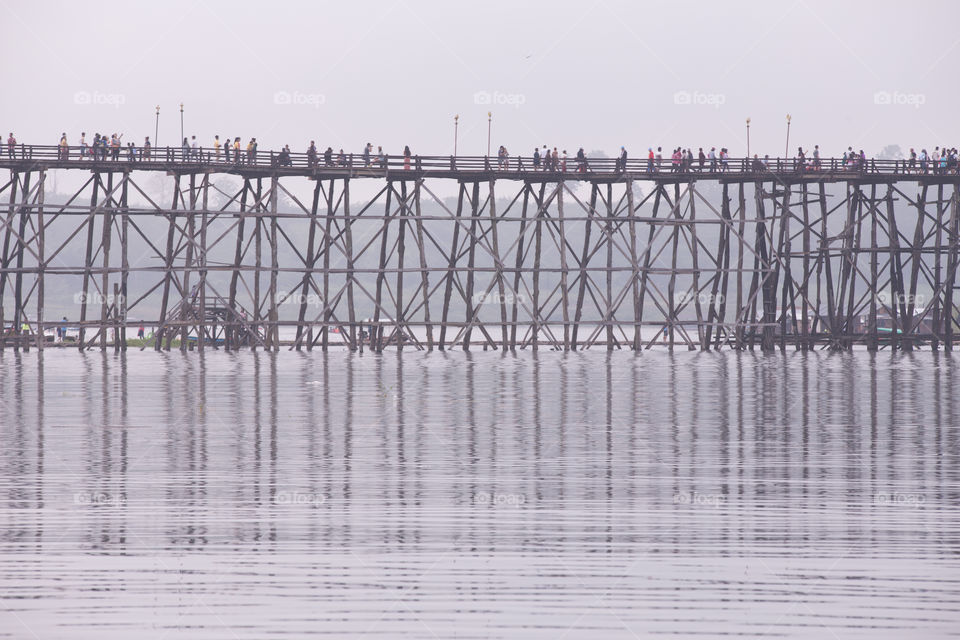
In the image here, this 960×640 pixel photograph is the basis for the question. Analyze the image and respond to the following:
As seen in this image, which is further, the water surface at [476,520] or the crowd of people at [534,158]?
the crowd of people at [534,158]

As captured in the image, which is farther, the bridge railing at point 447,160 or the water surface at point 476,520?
the bridge railing at point 447,160

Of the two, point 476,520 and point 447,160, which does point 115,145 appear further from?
point 476,520

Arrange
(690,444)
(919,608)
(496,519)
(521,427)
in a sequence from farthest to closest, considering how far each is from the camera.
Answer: (521,427), (690,444), (496,519), (919,608)

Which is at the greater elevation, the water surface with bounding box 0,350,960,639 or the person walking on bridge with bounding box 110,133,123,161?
the person walking on bridge with bounding box 110,133,123,161

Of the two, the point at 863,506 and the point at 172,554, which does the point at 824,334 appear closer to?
the point at 863,506

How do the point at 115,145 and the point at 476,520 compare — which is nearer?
the point at 476,520

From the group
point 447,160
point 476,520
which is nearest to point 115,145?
point 447,160

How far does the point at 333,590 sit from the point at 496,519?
9.34 feet

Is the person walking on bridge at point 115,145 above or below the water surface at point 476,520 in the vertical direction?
above

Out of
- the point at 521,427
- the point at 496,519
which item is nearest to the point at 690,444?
the point at 521,427

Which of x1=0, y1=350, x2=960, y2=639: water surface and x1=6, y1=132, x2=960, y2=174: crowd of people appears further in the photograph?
x1=6, y1=132, x2=960, y2=174: crowd of people

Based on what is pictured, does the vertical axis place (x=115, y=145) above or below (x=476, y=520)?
above

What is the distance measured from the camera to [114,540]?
35.9 ft

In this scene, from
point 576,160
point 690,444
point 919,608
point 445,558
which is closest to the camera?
point 919,608
